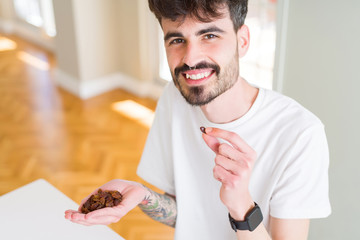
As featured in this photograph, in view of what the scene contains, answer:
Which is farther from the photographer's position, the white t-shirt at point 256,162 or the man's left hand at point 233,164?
the white t-shirt at point 256,162

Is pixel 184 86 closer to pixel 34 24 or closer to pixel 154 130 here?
pixel 154 130

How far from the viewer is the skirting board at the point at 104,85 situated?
15.6 ft

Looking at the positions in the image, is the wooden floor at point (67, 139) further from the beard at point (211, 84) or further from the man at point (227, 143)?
the beard at point (211, 84)

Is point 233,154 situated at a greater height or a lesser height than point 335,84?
greater

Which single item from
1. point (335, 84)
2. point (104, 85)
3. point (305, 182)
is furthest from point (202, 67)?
point (104, 85)

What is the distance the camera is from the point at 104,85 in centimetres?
492

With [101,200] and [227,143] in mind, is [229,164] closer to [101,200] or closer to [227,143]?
[227,143]

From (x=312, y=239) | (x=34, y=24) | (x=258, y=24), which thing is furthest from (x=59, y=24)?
(x=312, y=239)

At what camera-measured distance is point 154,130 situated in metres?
1.79

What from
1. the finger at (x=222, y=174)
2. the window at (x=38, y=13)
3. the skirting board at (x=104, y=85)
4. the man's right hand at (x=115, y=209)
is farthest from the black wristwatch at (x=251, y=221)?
the window at (x=38, y=13)

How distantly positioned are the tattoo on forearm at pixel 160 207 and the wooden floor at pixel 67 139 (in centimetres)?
123

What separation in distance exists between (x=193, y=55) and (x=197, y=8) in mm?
148

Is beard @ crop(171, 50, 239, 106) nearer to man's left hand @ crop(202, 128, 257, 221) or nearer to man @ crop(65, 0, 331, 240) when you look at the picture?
man @ crop(65, 0, 331, 240)

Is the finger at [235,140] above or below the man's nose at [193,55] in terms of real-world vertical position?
below
